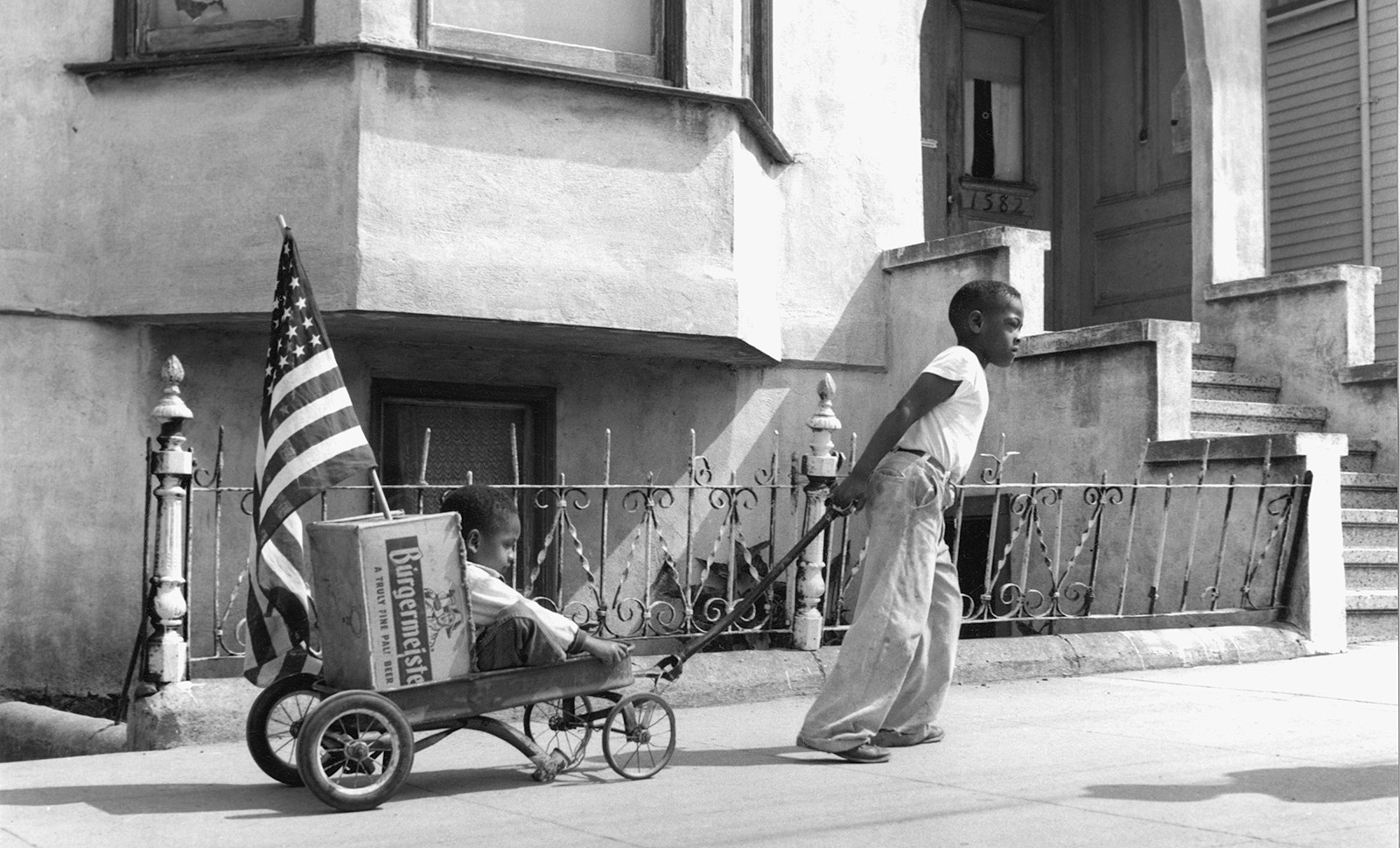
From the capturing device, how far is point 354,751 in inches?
199

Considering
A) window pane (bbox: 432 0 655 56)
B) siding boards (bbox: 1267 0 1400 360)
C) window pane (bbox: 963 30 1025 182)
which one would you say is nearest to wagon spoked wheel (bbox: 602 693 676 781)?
window pane (bbox: 432 0 655 56)

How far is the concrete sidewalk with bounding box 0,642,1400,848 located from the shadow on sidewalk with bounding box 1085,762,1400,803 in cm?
1

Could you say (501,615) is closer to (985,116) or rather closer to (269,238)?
(269,238)

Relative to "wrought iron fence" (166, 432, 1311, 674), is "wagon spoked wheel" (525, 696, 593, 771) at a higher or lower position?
lower

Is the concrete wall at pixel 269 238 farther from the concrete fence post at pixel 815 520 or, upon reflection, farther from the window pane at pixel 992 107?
the window pane at pixel 992 107

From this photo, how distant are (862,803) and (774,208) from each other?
251 inches

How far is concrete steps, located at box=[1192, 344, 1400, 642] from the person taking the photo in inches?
390

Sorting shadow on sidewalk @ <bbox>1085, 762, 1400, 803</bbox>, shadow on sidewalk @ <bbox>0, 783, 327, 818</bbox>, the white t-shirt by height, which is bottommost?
shadow on sidewalk @ <bbox>0, 783, 327, 818</bbox>

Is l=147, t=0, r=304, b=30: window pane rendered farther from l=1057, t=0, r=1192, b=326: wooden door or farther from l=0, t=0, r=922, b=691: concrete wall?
l=1057, t=0, r=1192, b=326: wooden door

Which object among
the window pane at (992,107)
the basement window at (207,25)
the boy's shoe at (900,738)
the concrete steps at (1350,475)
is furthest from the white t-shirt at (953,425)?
the window pane at (992,107)

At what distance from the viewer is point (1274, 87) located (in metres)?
13.9

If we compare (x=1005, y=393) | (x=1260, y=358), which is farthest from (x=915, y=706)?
(x=1260, y=358)

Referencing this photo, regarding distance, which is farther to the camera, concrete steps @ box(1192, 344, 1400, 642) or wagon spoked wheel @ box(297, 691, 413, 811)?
concrete steps @ box(1192, 344, 1400, 642)

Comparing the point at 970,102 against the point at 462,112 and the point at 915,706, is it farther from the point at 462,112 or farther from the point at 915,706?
the point at 915,706
